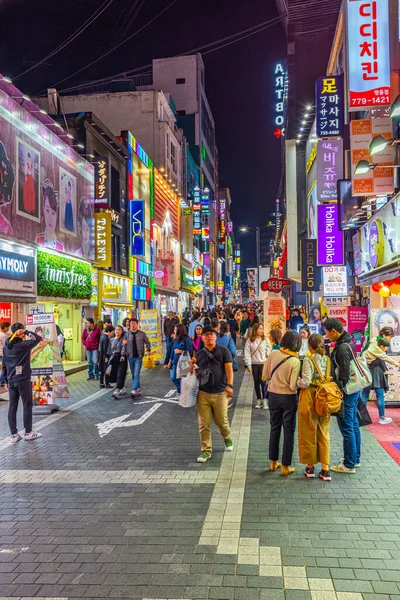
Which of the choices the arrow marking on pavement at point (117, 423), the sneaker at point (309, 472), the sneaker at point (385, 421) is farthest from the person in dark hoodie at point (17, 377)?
the sneaker at point (385, 421)

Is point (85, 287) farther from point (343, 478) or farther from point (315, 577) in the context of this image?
point (315, 577)

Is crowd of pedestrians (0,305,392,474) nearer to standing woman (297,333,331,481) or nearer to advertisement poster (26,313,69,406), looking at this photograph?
standing woman (297,333,331,481)

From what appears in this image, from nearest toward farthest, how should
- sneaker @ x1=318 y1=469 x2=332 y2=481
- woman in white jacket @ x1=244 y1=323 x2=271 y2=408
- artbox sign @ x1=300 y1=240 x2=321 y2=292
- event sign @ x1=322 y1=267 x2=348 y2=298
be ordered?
sneaker @ x1=318 y1=469 x2=332 y2=481, woman in white jacket @ x1=244 y1=323 x2=271 y2=408, event sign @ x1=322 y1=267 x2=348 y2=298, artbox sign @ x1=300 y1=240 x2=321 y2=292

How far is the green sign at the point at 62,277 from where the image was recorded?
15.6 meters

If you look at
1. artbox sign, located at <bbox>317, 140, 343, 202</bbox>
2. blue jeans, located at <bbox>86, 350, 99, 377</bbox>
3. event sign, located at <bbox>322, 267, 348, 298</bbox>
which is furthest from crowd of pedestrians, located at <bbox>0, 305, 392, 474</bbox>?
artbox sign, located at <bbox>317, 140, 343, 202</bbox>

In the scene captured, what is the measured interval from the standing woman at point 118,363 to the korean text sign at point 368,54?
25.7 ft

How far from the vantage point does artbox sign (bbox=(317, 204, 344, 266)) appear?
20.5m

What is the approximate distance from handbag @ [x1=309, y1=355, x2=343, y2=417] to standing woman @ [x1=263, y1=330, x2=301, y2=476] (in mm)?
360

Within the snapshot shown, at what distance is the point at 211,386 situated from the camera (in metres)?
6.99

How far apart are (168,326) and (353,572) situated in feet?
43.3

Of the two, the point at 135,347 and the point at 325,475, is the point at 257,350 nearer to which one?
the point at 135,347

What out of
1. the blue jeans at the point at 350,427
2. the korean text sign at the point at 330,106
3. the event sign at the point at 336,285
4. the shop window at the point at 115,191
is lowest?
the blue jeans at the point at 350,427

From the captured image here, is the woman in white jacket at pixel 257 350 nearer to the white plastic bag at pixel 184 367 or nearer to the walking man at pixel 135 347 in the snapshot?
the white plastic bag at pixel 184 367

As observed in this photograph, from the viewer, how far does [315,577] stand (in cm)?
381
